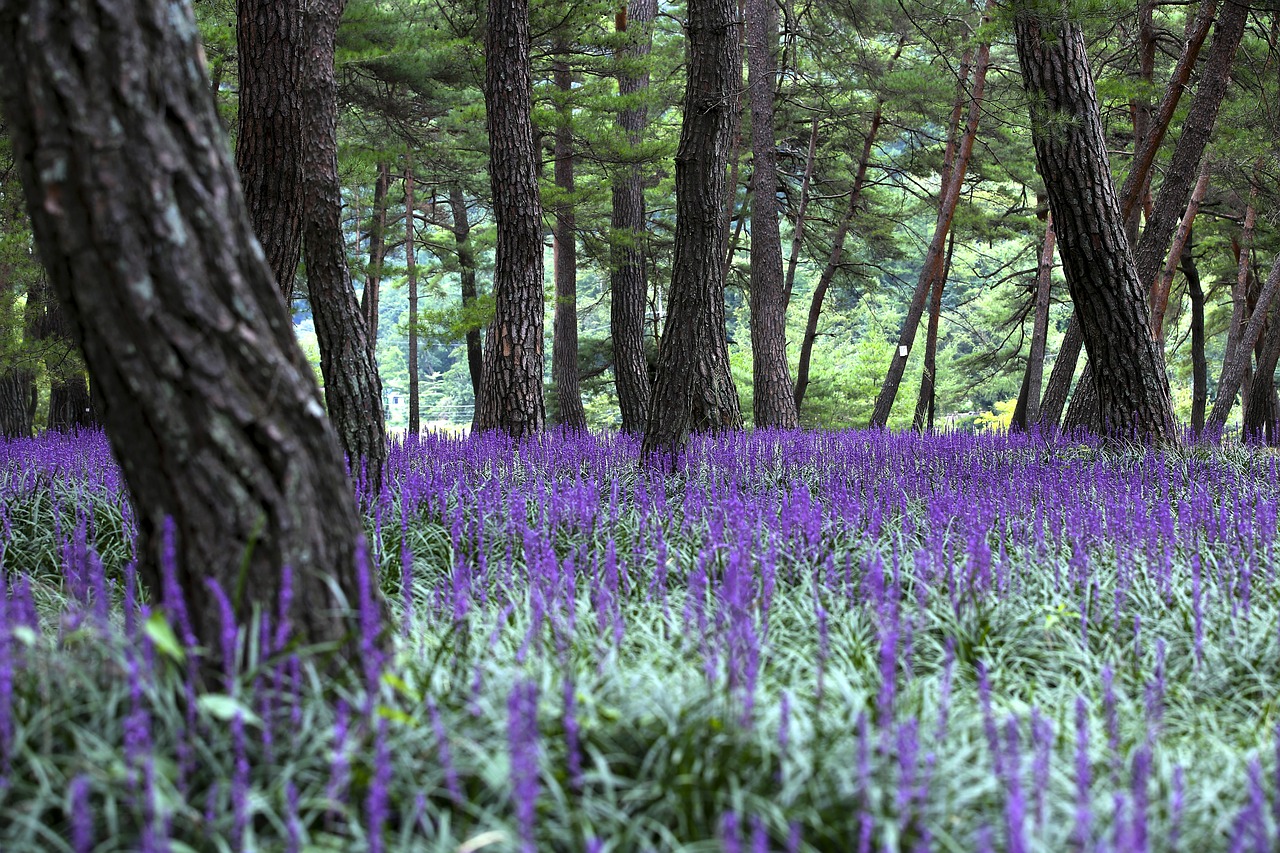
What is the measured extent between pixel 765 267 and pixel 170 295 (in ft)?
37.8

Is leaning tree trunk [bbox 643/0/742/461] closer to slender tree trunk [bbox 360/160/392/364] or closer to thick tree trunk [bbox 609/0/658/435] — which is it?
thick tree trunk [bbox 609/0/658/435]

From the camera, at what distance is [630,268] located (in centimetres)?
1317

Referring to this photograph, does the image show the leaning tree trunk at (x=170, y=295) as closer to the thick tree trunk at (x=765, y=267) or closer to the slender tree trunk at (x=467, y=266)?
the thick tree trunk at (x=765, y=267)

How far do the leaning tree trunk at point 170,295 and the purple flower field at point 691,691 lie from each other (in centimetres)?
20

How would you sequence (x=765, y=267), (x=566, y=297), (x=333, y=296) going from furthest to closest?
(x=566, y=297), (x=765, y=267), (x=333, y=296)

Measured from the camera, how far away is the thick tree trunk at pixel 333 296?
6.16 meters

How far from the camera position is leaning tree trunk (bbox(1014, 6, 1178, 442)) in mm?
7711

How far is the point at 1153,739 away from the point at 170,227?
280 centimetres

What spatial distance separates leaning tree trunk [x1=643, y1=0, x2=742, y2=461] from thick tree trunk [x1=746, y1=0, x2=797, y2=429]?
5.48m

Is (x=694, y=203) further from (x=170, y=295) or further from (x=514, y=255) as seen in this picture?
(x=170, y=295)

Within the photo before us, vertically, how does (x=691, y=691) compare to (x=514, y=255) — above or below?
below

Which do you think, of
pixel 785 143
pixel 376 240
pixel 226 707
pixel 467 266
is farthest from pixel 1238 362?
pixel 376 240

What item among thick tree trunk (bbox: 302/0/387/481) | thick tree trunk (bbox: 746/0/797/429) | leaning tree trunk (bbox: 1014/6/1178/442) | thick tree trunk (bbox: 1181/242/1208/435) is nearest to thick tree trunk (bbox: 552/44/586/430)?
thick tree trunk (bbox: 746/0/797/429)

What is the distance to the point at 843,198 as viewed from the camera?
794 inches
